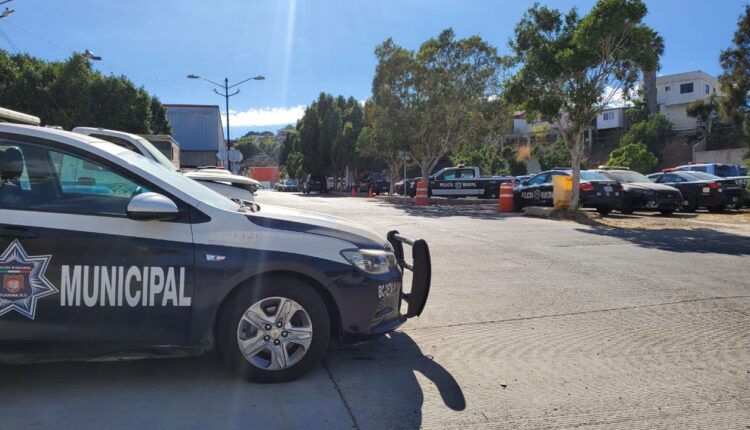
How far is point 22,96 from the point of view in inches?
1086

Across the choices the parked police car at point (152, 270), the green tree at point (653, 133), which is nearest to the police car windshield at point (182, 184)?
the parked police car at point (152, 270)

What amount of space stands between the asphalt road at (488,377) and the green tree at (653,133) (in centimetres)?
4666

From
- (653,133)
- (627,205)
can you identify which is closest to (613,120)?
(653,133)

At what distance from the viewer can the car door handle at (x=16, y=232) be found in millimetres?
3549

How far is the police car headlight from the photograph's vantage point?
4109mm

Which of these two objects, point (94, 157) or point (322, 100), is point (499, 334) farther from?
point (322, 100)

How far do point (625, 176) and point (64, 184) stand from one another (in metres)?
18.4

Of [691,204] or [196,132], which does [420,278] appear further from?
[196,132]

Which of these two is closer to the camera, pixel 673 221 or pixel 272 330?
pixel 272 330

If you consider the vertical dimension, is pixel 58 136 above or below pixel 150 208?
above

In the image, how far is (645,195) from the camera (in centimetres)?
1761

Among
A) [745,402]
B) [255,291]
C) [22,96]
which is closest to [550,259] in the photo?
[745,402]

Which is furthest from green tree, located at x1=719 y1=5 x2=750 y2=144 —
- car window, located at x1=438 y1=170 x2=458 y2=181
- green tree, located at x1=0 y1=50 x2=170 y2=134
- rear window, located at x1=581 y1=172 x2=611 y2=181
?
green tree, located at x1=0 y1=50 x2=170 y2=134

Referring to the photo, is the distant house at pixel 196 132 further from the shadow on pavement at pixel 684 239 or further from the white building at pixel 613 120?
the shadow on pavement at pixel 684 239
